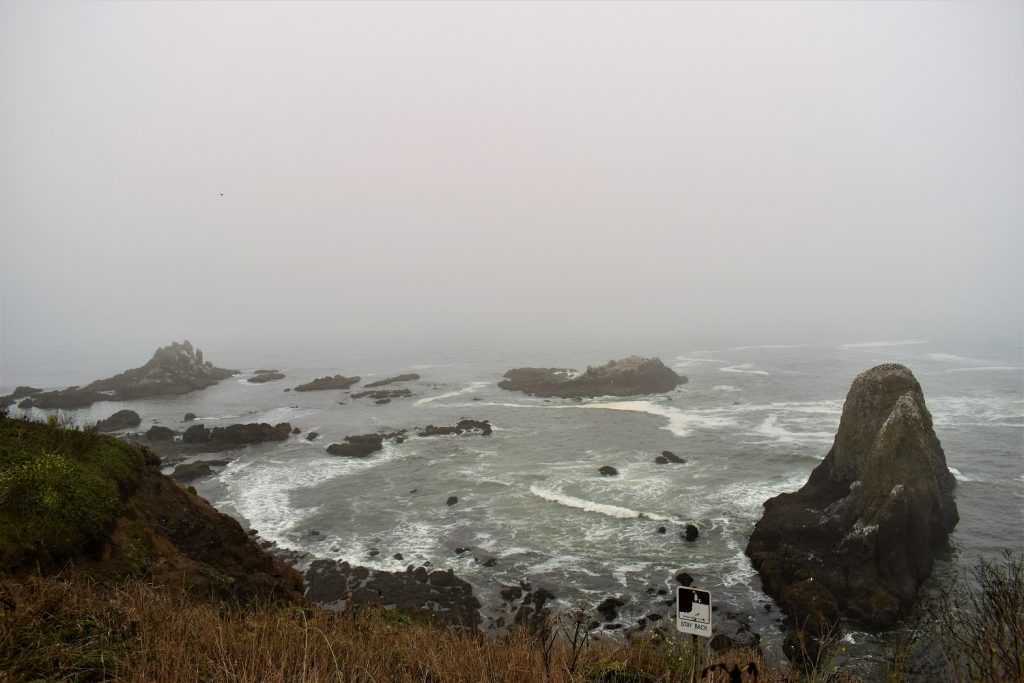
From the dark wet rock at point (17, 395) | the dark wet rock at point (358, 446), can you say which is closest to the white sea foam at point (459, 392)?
the dark wet rock at point (358, 446)

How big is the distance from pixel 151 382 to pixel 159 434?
40442 millimetres

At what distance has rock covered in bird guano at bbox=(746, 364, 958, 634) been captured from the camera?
60.8 ft

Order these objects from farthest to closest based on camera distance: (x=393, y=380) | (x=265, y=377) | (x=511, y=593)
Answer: (x=265, y=377), (x=393, y=380), (x=511, y=593)

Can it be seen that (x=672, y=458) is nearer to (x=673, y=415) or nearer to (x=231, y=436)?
(x=673, y=415)

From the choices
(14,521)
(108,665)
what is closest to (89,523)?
(14,521)

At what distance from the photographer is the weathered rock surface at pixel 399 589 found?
19797mm

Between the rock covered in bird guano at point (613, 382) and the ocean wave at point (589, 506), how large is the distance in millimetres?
37559

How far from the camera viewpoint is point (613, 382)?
7150 cm

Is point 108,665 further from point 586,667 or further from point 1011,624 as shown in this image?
point 1011,624

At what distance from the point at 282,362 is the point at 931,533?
13840cm

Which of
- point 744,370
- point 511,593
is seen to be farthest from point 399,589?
point 744,370

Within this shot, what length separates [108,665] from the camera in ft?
17.1

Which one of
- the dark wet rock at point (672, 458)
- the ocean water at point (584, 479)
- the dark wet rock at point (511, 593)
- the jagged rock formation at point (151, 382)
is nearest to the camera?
the dark wet rock at point (511, 593)

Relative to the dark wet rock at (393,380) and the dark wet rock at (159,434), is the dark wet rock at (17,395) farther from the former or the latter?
the dark wet rock at (393,380)
